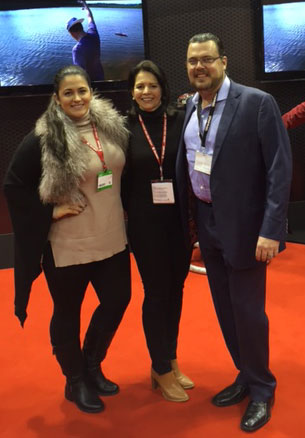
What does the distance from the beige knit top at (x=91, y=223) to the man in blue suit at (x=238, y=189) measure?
28 centimetres

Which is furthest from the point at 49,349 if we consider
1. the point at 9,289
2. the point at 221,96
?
the point at 221,96

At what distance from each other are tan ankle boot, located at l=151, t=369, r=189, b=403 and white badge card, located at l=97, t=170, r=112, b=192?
93 cm

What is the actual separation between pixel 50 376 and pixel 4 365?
1.00ft

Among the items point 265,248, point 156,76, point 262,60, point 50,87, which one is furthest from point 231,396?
point 262,60

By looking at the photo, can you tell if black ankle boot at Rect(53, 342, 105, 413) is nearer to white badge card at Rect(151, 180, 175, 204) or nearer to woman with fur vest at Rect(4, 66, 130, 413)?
woman with fur vest at Rect(4, 66, 130, 413)

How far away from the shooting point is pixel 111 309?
7.25 feet

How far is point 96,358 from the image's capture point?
2.38 m

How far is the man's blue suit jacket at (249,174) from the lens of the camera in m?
1.84

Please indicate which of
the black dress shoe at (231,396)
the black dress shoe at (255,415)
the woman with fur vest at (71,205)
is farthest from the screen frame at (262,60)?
the black dress shoe at (255,415)

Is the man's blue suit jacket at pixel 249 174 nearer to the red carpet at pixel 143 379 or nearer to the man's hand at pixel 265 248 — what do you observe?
the man's hand at pixel 265 248

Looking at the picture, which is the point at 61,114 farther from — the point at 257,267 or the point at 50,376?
the point at 50,376

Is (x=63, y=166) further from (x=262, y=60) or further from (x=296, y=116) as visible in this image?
(x=262, y=60)

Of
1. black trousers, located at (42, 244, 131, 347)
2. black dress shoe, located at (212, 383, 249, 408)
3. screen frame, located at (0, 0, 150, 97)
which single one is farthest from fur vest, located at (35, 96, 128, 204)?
screen frame, located at (0, 0, 150, 97)

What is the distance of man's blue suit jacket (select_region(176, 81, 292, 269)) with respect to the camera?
184 centimetres
